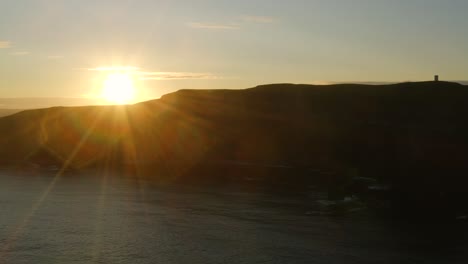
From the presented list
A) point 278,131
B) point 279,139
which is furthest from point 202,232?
point 278,131

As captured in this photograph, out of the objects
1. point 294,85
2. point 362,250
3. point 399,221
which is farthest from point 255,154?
point 362,250

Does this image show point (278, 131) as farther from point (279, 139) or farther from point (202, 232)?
point (202, 232)

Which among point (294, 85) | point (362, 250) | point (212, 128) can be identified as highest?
point (294, 85)

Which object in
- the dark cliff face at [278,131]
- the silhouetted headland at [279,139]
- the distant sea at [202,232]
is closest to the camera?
the distant sea at [202,232]

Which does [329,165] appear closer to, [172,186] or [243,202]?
[172,186]

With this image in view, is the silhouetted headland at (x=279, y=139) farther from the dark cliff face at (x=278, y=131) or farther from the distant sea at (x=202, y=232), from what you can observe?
the distant sea at (x=202, y=232)

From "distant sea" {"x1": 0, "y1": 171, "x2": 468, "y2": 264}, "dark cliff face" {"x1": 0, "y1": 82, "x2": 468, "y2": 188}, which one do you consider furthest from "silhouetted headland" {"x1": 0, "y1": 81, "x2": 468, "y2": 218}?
"distant sea" {"x1": 0, "y1": 171, "x2": 468, "y2": 264}

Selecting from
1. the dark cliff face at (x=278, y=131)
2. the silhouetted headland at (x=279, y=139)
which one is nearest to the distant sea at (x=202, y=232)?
the silhouetted headland at (x=279, y=139)
